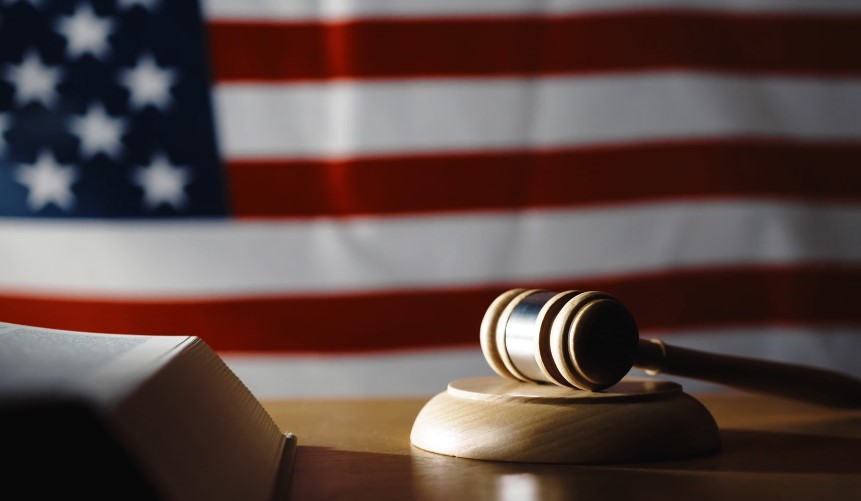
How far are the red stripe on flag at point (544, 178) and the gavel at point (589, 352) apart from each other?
114 centimetres

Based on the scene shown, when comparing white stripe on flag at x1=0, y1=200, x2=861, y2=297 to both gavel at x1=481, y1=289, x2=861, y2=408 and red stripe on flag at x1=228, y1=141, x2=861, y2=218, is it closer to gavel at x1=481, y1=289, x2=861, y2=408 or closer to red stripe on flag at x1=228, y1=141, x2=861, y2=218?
red stripe on flag at x1=228, y1=141, x2=861, y2=218

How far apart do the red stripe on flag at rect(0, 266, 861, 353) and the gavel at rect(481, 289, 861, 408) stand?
1.11 metres

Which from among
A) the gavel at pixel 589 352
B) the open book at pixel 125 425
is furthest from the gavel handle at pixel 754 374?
the open book at pixel 125 425

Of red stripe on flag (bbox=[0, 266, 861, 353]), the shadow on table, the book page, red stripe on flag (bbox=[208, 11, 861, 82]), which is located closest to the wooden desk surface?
the shadow on table

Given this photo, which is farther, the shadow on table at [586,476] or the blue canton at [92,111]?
the blue canton at [92,111]

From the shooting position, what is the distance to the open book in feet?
1.26

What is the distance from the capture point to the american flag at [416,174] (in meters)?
1.94

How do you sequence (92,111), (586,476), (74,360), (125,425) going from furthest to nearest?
(92,111)
(586,476)
(74,360)
(125,425)

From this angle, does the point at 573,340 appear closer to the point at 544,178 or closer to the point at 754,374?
the point at 754,374

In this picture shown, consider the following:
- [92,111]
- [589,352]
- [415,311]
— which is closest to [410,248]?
[415,311]

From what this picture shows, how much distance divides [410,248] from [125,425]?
5.25 ft

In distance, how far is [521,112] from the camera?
2.03m

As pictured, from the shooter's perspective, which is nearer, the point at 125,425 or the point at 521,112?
the point at 125,425

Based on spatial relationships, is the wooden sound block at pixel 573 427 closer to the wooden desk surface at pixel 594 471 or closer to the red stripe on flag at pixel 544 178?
the wooden desk surface at pixel 594 471
